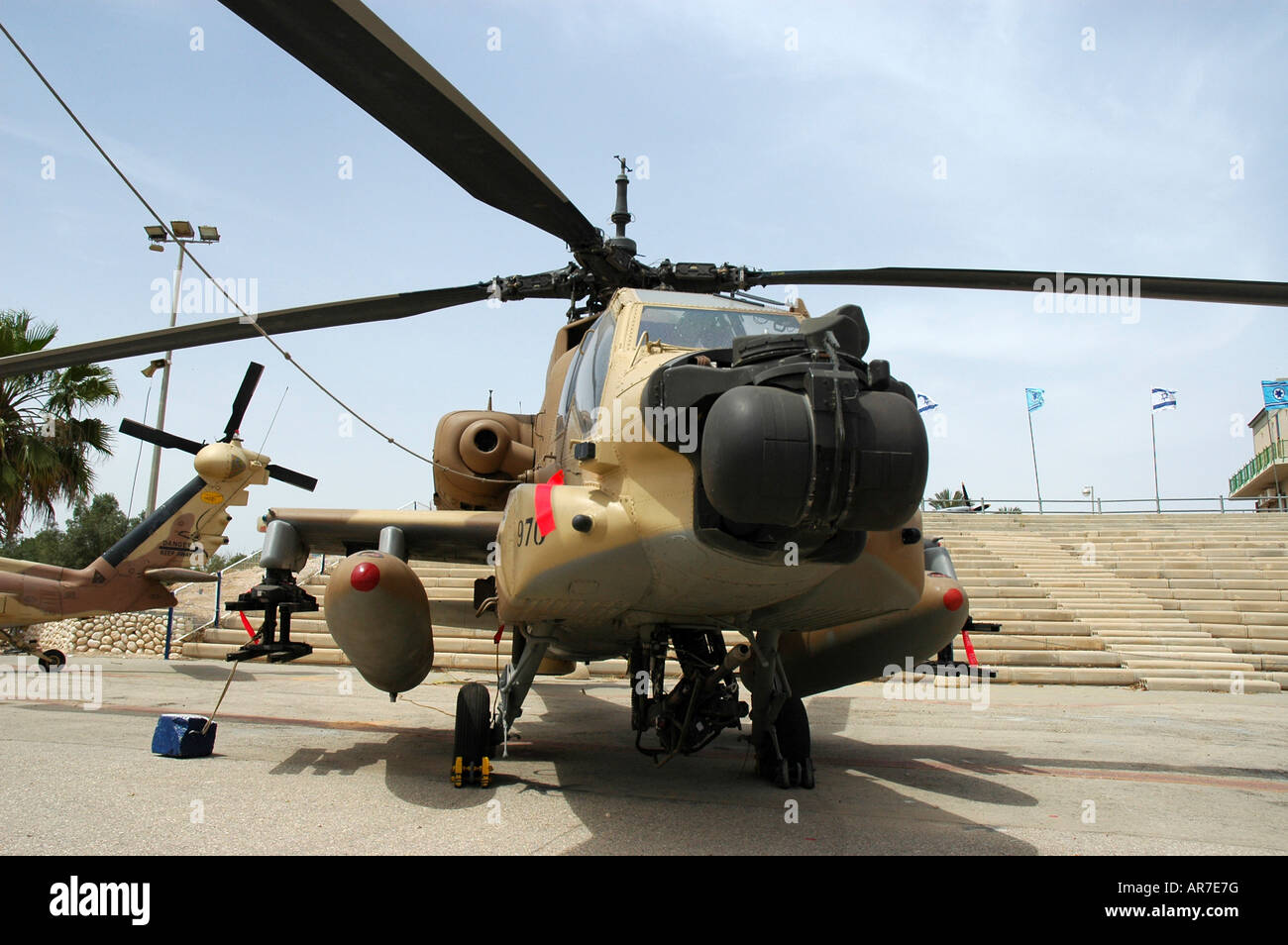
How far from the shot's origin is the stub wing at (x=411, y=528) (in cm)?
679

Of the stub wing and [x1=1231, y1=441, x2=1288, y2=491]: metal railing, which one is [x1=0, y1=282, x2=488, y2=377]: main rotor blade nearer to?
the stub wing

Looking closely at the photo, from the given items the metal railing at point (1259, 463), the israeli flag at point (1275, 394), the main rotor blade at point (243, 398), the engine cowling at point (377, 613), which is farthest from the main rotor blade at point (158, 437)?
the metal railing at point (1259, 463)

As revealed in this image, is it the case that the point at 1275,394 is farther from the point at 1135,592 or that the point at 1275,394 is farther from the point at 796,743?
the point at 796,743

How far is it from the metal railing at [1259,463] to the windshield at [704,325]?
41.6m

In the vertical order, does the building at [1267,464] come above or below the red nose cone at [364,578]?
above

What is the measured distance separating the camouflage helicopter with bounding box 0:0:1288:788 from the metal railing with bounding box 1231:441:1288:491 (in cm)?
4002

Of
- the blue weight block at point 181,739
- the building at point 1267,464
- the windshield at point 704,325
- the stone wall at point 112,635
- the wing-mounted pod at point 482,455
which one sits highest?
the building at point 1267,464

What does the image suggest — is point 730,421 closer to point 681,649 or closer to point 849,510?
point 849,510

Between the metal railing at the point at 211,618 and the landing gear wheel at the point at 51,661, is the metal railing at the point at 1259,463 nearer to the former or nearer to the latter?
the metal railing at the point at 211,618

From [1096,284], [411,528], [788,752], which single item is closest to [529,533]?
[788,752]

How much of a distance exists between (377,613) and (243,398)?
6.55 m

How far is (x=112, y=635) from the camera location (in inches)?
679

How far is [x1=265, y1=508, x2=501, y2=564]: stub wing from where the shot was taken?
6.79 m

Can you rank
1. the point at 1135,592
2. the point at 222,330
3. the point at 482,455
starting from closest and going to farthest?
1. the point at 222,330
2. the point at 482,455
3. the point at 1135,592
